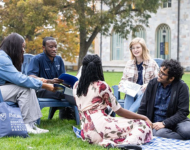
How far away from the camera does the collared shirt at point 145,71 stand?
6236 mm

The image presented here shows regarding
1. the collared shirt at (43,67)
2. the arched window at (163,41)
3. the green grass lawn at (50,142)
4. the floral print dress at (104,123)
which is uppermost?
the arched window at (163,41)

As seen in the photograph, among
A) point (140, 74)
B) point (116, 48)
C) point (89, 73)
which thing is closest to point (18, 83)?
point (89, 73)

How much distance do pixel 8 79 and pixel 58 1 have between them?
19027 mm

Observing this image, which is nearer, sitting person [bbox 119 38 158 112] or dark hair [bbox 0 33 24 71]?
dark hair [bbox 0 33 24 71]

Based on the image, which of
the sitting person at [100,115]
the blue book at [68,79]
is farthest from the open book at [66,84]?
the sitting person at [100,115]

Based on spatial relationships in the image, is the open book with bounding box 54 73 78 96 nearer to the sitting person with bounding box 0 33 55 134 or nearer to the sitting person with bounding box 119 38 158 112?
the sitting person with bounding box 0 33 55 134

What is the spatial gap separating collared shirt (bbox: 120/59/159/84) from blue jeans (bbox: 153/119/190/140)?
142 cm

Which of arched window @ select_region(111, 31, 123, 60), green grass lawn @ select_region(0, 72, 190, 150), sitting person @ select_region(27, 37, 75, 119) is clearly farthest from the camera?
arched window @ select_region(111, 31, 123, 60)

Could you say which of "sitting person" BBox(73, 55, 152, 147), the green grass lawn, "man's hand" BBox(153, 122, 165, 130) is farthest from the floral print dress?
"man's hand" BBox(153, 122, 165, 130)

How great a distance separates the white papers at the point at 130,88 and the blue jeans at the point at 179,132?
38.7 inches

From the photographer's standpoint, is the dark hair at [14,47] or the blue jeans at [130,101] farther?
the blue jeans at [130,101]

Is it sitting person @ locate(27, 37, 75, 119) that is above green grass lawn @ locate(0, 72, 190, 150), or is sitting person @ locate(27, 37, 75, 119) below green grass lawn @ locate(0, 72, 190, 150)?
above

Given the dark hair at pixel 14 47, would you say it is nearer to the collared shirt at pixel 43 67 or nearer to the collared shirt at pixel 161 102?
the collared shirt at pixel 43 67

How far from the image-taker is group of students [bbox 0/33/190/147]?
4.25m
